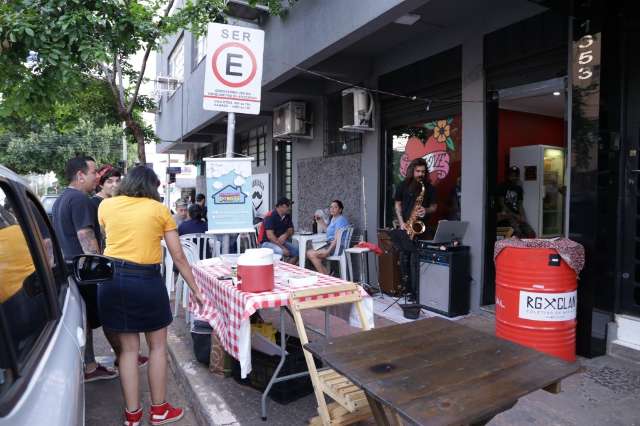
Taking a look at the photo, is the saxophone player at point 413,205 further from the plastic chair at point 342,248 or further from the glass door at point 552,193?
the glass door at point 552,193

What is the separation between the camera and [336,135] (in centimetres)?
846

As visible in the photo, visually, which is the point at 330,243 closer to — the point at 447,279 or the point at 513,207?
the point at 447,279

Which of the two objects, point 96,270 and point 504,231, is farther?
point 504,231

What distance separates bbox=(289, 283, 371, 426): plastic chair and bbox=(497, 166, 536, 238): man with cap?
418cm

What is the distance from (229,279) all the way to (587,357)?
3.30 metres

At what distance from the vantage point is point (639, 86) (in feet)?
13.1

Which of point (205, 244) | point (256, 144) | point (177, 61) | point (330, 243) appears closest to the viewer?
point (205, 244)

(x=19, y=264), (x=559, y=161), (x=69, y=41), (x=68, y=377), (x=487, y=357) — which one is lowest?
(x=487, y=357)

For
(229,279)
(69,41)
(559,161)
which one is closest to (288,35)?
(69,41)

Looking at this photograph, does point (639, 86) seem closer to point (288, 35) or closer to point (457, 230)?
point (457, 230)

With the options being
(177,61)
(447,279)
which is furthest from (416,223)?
(177,61)

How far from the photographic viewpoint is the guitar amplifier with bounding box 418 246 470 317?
5.45 meters

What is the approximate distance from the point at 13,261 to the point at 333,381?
1.93 metres

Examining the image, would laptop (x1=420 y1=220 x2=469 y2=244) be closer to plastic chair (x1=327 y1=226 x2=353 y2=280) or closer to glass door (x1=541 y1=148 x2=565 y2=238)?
plastic chair (x1=327 y1=226 x2=353 y2=280)
